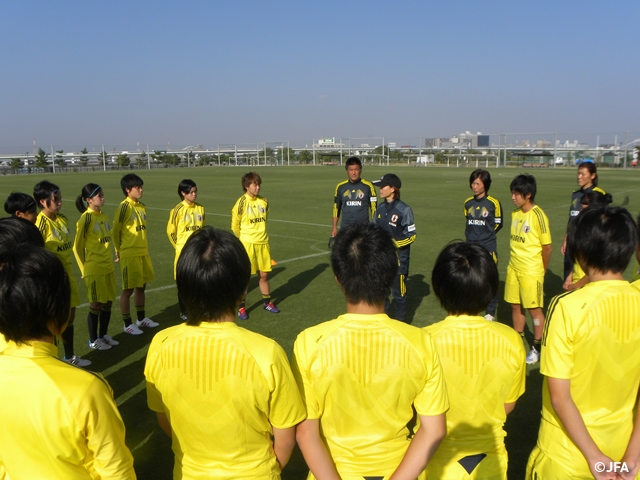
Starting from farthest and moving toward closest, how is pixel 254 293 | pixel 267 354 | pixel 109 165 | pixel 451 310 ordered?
pixel 109 165 < pixel 254 293 < pixel 451 310 < pixel 267 354

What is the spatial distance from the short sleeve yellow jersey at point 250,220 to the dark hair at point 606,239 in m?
5.43

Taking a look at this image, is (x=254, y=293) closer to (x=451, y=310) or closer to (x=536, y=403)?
(x=536, y=403)

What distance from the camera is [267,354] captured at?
186 cm

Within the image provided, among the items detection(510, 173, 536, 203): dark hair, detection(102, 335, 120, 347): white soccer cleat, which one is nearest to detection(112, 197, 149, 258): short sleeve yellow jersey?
detection(102, 335, 120, 347): white soccer cleat

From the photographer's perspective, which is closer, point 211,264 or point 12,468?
point 12,468

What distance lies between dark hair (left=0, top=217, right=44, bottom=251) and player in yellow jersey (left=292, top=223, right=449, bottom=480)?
236cm

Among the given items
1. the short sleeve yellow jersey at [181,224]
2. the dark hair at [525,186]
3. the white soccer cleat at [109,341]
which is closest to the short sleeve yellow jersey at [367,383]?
the dark hair at [525,186]

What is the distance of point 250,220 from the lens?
24.0 ft

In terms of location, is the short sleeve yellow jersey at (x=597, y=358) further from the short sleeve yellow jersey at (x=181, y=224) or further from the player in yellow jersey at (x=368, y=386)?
the short sleeve yellow jersey at (x=181, y=224)

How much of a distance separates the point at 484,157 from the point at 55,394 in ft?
170

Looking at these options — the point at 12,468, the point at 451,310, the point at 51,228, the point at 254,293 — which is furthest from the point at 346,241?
the point at 254,293

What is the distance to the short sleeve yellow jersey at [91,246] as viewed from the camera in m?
5.73

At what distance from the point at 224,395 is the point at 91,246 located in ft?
15.1

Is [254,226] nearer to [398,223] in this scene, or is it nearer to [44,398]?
[398,223]
